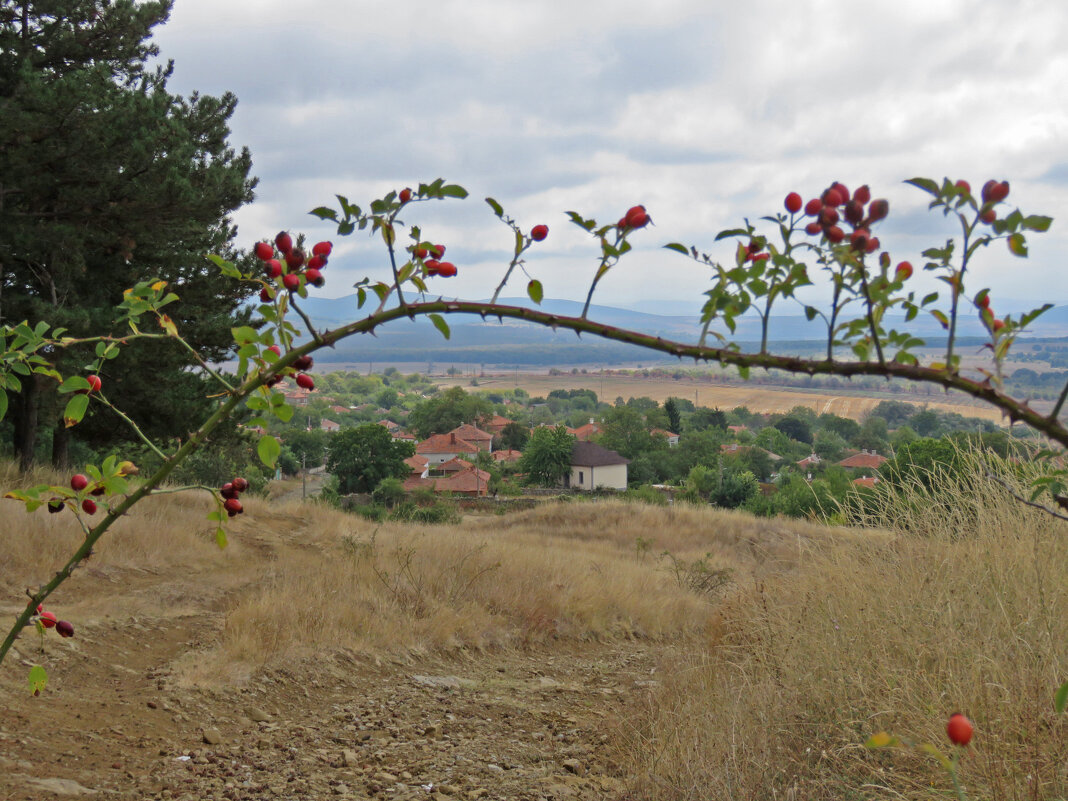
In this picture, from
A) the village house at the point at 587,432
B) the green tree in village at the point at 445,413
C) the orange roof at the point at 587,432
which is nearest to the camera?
the village house at the point at 587,432

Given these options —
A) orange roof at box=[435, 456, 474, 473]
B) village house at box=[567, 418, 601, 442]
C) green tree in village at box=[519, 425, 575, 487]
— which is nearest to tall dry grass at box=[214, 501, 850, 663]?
green tree in village at box=[519, 425, 575, 487]

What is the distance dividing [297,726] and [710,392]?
9265cm

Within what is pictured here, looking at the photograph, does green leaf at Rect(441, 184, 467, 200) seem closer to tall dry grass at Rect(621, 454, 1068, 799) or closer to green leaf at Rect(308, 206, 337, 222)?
green leaf at Rect(308, 206, 337, 222)

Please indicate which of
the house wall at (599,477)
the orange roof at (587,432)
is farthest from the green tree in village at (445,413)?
the house wall at (599,477)

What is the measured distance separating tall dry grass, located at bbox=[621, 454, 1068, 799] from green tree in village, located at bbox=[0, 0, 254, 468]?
6380 mm

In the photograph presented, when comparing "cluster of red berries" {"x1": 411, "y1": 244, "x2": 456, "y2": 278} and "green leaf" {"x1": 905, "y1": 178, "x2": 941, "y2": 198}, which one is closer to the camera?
"green leaf" {"x1": 905, "y1": 178, "x2": 941, "y2": 198}

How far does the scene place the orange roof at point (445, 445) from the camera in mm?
48188

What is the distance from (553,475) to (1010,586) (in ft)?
121

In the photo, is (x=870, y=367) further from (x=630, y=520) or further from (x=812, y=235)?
(x=630, y=520)

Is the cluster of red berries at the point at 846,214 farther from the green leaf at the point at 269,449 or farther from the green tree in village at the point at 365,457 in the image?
the green tree in village at the point at 365,457

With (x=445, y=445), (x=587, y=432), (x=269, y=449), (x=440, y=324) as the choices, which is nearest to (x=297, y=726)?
(x=269, y=449)

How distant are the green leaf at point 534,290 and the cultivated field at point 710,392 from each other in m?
65.1

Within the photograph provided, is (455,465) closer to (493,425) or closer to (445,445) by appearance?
(445,445)

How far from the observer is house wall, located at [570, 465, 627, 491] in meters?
38.8
